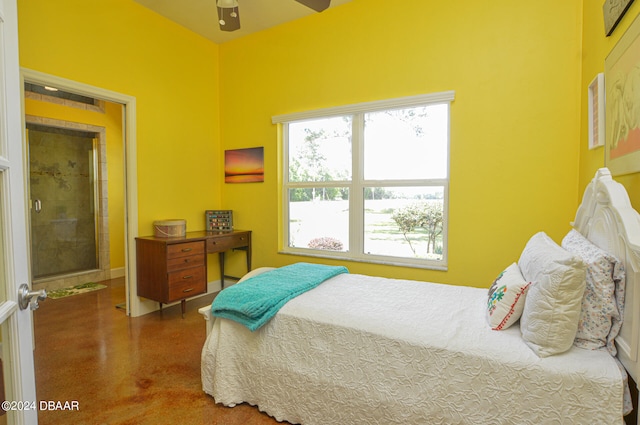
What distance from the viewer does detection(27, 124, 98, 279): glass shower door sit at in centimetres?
446

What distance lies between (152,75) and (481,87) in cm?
328

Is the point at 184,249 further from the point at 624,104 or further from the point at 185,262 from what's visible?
the point at 624,104

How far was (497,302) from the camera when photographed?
154cm

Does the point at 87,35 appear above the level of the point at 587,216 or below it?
above

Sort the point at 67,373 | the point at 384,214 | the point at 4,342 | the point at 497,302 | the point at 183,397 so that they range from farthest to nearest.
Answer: the point at 384,214 → the point at 67,373 → the point at 183,397 → the point at 497,302 → the point at 4,342

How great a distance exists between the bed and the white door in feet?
3.48

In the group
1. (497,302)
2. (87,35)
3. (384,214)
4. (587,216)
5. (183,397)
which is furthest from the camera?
(384,214)

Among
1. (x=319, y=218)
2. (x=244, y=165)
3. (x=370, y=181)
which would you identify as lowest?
(x=319, y=218)

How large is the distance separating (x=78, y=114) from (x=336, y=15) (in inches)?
152

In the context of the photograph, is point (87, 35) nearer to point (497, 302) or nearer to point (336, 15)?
point (336, 15)

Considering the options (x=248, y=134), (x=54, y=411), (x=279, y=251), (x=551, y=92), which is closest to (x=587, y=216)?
(x=551, y=92)

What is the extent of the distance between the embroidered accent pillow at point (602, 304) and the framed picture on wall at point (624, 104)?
0.50 meters

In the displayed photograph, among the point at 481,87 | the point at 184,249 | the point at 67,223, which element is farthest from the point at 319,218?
the point at 67,223

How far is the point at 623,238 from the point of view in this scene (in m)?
1.22
